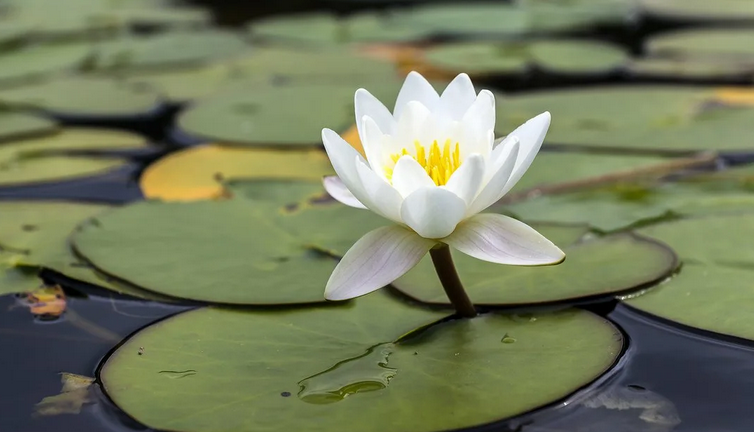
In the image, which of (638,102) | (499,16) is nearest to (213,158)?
(638,102)

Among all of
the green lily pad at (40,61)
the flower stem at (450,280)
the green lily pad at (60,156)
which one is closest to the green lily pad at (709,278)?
the flower stem at (450,280)

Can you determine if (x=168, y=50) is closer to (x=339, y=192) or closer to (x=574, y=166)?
(x=574, y=166)

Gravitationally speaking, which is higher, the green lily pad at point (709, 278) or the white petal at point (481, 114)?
the white petal at point (481, 114)

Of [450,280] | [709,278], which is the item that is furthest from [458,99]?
[709,278]

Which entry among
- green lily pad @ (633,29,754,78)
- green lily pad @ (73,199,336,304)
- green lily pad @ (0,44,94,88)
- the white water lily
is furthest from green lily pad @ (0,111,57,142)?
green lily pad @ (633,29,754,78)

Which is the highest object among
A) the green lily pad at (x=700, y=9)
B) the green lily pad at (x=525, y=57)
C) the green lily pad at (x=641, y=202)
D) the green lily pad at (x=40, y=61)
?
the green lily pad at (x=700, y=9)

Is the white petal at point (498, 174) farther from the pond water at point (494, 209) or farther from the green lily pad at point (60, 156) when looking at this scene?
the green lily pad at point (60, 156)

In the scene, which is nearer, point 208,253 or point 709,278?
point 709,278
